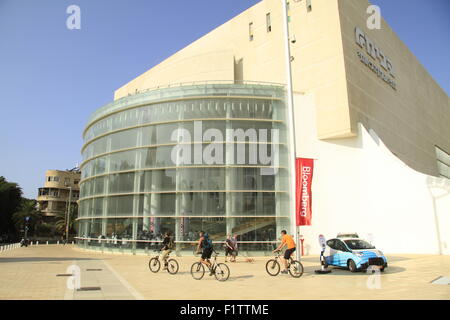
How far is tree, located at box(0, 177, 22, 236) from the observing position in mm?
55734

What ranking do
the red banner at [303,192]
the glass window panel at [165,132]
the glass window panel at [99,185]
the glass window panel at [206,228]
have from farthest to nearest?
the glass window panel at [99,185]
the glass window panel at [165,132]
the glass window panel at [206,228]
the red banner at [303,192]

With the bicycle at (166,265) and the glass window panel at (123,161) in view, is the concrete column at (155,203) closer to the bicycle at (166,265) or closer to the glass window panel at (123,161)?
the glass window panel at (123,161)

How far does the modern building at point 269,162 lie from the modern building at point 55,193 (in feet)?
189

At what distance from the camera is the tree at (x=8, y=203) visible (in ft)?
183

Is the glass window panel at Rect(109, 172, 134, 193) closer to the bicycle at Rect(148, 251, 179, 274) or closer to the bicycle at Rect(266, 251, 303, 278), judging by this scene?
the bicycle at Rect(148, 251, 179, 274)

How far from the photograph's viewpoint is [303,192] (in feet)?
50.2

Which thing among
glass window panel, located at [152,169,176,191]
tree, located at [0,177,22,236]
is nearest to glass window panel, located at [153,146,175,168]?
glass window panel, located at [152,169,176,191]

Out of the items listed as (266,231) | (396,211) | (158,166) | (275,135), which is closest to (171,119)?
(158,166)

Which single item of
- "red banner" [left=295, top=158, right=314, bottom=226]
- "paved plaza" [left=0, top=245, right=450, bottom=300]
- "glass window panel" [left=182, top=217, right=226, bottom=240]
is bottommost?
"paved plaza" [left=0, top=245, right=450, bottom=300]

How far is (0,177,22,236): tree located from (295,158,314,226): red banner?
57814 mm

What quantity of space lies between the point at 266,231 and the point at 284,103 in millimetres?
10684

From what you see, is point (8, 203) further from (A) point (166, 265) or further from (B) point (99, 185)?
(A) point (166, 265)

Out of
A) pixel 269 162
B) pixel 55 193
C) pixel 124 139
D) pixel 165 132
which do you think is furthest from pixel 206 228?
pixel 55 193

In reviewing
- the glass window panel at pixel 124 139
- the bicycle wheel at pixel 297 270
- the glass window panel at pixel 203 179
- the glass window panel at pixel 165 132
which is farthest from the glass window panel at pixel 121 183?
the bicycle wheel at pixel 297 270
